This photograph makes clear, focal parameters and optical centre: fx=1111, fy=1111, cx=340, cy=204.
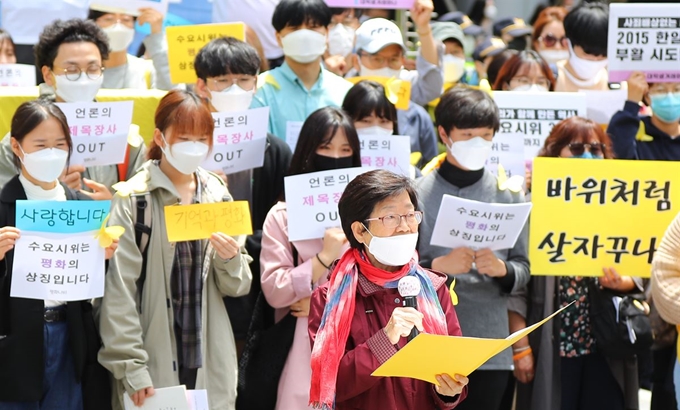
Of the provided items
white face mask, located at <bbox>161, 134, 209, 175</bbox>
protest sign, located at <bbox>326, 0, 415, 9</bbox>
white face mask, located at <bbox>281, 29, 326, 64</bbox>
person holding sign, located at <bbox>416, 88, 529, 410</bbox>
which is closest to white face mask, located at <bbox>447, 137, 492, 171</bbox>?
person holding sign, located at <bbox>416, 88, 529, 410</bbox>

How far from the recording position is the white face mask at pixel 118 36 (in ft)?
24.1

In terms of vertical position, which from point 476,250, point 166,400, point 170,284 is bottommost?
point 166,400

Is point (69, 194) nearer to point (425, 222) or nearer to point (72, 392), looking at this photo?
point (72, 392)

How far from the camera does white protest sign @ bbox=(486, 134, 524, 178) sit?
6898 millimetres

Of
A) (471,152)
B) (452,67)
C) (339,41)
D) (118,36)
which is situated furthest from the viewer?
(452,67)

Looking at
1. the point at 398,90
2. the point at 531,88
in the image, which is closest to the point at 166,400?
the point at 398,90

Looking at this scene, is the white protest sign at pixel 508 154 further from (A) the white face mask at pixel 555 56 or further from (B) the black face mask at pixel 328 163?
(A) the white face mask at pixel 555 56

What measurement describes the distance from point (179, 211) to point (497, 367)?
181 cm

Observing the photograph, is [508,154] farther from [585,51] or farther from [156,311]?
[156,311]

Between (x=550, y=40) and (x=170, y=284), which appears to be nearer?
(x=170, y=284)

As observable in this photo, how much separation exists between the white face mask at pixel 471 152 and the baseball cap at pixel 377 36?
2089 millimetres

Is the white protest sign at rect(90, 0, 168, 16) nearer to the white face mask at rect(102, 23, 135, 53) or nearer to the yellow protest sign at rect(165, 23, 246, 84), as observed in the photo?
the white face mask at rect(102, 23, 135, 53)

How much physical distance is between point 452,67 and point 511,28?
258 cm

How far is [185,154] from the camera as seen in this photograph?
531cm
